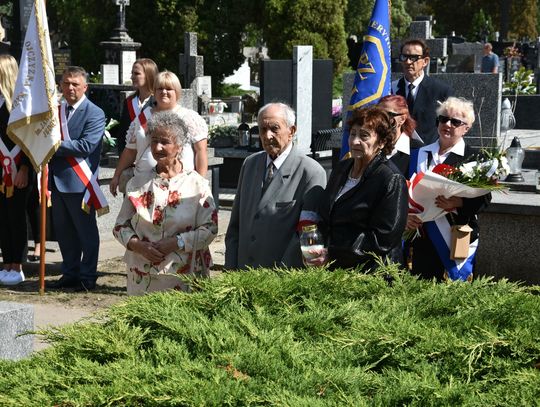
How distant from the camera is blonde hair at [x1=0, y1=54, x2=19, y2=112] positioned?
8453mm

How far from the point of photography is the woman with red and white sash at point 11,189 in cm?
851

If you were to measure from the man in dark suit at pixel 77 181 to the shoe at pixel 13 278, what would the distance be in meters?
0.40

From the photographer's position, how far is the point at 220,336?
3088mm

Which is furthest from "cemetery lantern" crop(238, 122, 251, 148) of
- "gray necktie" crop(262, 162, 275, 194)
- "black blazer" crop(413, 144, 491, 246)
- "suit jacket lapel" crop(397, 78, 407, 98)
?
Result: "gray necktie" crop(262, 162, 275, 194)

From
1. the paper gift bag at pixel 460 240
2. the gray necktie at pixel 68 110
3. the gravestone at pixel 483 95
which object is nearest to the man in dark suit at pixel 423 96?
the paper gift bag at pixel 460 240

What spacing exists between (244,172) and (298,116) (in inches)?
341

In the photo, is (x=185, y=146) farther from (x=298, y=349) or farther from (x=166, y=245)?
(x=298, y=349)

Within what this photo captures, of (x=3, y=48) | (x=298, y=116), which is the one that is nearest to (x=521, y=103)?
(x=298, y=116)

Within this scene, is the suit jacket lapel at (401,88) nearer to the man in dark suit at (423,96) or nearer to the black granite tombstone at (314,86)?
the man in dark suit at (423,96)

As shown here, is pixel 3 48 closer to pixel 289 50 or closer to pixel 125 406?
pixel 125 406

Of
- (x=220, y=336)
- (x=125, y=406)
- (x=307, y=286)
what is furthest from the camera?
(x=307, y=286)

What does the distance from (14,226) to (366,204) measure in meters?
4.81

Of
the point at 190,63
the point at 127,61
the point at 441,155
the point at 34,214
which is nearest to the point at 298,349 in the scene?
the point at 441,155

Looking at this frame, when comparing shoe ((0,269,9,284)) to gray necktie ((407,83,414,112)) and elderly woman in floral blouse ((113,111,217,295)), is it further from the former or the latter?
gray necktie ((407,83,414,112))
